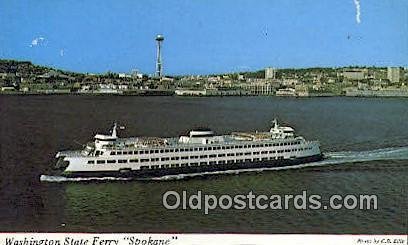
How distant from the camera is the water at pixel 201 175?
221 cm

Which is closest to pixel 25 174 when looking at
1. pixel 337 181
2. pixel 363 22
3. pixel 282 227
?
pixel 282 227

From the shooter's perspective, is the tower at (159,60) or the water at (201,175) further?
the tower at (159,60)

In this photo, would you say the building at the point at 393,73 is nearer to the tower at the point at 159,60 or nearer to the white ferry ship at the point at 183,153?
the white ferry ship at the point at 183,153

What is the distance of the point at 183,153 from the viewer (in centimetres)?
237

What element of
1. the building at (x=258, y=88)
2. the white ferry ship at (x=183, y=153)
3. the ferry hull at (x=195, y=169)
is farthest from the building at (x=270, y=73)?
the ferry hull at (x=195, y=169)

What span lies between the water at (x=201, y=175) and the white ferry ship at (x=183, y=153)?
0.10ft

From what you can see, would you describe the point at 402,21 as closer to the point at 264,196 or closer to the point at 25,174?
the point at 264,196

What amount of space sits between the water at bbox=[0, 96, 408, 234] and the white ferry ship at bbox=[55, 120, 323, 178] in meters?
0.03

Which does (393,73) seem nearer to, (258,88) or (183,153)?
(258,88)

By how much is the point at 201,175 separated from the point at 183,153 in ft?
0.34

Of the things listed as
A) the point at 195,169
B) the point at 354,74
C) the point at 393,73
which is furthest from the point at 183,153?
the point at 393,73

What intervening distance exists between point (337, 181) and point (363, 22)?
1.91 ft

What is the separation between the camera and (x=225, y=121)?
2.36 m

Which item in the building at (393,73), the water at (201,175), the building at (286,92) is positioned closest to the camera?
the water at (201,175)
